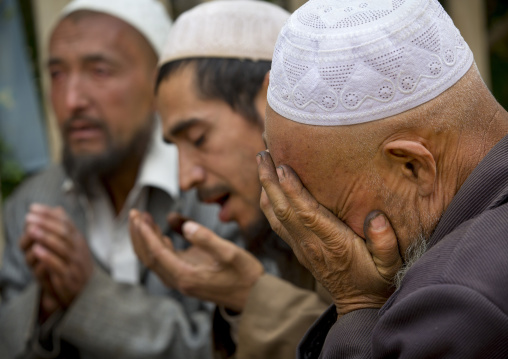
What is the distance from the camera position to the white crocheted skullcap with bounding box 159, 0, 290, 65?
139 inches

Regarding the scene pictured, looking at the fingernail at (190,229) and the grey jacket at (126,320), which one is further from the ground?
the fingernail at (190,229)

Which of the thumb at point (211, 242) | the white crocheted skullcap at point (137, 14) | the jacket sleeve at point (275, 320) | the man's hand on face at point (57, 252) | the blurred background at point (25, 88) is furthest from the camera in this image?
the blurred background at point (25, 88)

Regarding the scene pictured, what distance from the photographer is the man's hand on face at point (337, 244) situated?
6.56ft

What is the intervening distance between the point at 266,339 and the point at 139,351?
130 centimetres

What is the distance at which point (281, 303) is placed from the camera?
3141mm

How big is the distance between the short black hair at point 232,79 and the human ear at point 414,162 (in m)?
1.64

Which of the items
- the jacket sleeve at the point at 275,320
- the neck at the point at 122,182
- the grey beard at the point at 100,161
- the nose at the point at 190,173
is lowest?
the neck at the point at 122,182

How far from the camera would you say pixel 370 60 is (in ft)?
6.17

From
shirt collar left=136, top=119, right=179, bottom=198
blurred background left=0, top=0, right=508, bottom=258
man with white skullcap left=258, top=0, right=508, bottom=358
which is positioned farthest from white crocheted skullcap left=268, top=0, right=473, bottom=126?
blurred background left=0, top=0, right=508, bottom=258

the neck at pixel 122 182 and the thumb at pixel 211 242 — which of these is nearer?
the thumb at pixel 211 242

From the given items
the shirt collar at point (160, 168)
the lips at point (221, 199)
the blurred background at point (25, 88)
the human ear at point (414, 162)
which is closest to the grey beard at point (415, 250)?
the human ear at point (414, 162)

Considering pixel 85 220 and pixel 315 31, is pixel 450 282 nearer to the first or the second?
pixel 315 31

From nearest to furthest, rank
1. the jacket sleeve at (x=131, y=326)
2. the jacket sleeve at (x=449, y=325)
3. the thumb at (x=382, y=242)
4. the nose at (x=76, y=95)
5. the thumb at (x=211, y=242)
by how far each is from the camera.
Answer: the jacket sleeve at (x=449, y=325) < the thumb at (x=382, y=242) < the thumb at (x=211, y=242) < the jacket sleeve at (x=131, y=326) < the nose at (x=76, y=95)

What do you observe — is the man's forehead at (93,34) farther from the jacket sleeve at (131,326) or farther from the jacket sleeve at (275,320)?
the jacket sleeve at (275,320)
